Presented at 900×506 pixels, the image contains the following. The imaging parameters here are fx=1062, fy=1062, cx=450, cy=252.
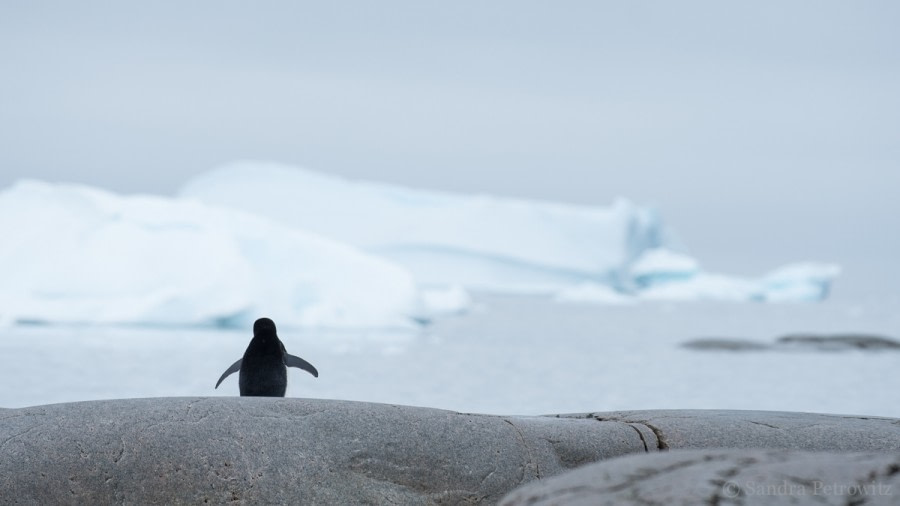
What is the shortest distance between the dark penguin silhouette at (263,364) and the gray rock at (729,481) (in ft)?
9.99

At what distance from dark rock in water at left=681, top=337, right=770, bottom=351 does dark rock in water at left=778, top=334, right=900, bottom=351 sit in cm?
121

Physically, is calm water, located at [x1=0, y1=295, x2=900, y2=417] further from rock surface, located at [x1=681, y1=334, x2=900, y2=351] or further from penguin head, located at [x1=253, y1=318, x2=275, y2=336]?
penguin head, located at [x1=253, y1=318, x2=275, y2=336]

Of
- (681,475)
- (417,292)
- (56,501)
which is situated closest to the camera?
(681,475)

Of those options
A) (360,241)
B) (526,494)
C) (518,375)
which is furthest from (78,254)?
(526,494)

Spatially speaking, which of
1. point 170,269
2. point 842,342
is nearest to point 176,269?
point 170,269

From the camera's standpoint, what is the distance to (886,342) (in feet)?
88.7

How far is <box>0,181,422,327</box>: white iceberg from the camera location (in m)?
19.4

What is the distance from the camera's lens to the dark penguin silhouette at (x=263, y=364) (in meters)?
5.60

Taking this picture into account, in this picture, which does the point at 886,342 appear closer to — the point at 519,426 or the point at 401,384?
the point at 401,384

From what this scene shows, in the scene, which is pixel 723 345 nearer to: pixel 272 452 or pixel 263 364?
pixel 263 364

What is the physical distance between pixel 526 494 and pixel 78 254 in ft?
62.6

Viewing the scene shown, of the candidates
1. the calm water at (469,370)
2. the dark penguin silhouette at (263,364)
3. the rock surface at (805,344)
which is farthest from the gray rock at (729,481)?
the rock surface at (805,344)

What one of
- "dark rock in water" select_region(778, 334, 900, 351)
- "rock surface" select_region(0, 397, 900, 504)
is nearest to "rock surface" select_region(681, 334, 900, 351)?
"dark rock in water" select_region(778, 334, 900, 351)

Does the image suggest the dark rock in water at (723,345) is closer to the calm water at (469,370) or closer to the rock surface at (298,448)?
the calm water at (469,370)
